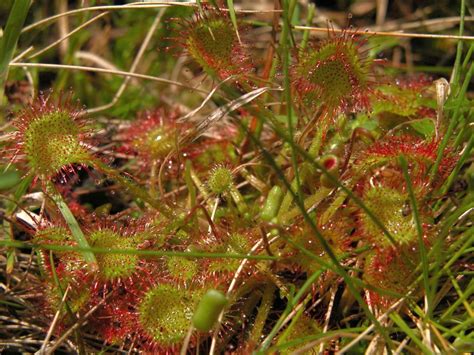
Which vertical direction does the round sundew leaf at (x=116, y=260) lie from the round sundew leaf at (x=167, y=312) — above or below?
above

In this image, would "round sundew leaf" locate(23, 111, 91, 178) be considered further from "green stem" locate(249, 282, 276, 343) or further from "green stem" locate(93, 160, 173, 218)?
"green stem" locate(249, 282, 276, 343)

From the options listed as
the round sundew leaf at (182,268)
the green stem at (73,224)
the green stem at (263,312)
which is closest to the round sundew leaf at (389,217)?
the green stem at (263,312)

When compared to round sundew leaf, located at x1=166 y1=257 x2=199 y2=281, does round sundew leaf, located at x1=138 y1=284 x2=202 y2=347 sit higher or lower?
lower

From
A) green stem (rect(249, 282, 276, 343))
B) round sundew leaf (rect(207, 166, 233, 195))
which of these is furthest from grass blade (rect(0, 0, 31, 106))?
green stem (rect(249, 282, 276, 343))

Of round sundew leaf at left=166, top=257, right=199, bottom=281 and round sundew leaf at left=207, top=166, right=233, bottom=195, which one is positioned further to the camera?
round sundew leaf at left=207, top=166, right=233, bottom=195

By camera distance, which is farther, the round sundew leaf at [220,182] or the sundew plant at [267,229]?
the round sundew leaf at [220,182]

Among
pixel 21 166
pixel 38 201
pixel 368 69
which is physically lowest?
pixel 38 201

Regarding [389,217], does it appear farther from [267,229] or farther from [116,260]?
[116,260]

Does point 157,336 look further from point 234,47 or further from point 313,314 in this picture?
point 234,47

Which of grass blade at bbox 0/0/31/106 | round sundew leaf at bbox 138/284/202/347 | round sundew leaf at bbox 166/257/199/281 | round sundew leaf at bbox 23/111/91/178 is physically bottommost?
round sundew leaf at bbox 138/284/202/347

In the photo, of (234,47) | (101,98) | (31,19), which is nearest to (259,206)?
(234,47)

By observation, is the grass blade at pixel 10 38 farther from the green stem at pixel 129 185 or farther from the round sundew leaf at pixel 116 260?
the round sundew leaf at pixel 116 260
